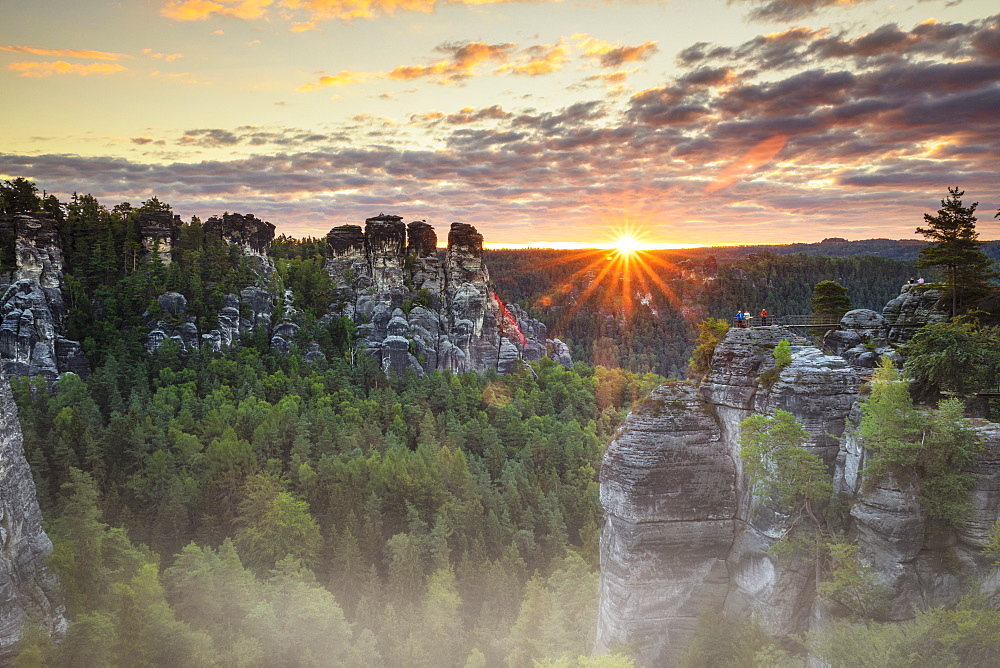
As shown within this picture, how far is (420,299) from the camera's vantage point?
94.9 metres

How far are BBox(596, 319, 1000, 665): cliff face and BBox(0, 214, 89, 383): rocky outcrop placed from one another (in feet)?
217

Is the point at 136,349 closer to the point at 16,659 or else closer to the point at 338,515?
the point at 338,515

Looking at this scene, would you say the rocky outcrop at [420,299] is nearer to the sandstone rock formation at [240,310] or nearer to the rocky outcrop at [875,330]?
the sandstone rock formation at [240,310]

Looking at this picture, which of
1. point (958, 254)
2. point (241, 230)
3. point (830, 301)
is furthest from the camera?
point (241, 230)

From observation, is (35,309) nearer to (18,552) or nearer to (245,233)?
(245,233)

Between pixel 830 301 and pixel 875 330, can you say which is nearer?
pixel 875 330

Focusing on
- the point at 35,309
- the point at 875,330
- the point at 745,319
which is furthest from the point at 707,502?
the point at 35,309

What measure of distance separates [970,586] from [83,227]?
93.7 metres

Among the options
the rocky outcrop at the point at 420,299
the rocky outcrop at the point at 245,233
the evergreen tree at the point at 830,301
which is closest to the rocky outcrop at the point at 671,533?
the evergreen tree at the point at 830,301

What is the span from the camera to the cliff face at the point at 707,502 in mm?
21016

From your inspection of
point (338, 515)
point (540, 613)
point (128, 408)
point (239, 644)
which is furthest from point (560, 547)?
point (128, 408)

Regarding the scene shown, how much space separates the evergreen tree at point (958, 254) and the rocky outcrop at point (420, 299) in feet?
202

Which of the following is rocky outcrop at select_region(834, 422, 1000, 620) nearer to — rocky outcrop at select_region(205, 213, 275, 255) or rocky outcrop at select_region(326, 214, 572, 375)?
rocky outcrop at select_region(326, 214, 572, 375)

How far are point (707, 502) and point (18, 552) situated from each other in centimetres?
3449
